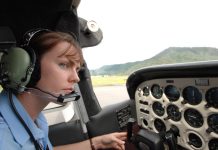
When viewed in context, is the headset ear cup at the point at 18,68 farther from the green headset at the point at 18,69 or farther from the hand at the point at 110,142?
the hand at the point at 110,142

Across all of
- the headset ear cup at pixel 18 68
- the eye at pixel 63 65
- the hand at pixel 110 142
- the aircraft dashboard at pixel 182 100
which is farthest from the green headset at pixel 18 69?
the aircraft dashboard at pixel 182 100

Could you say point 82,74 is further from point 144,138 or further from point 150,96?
point 144,138

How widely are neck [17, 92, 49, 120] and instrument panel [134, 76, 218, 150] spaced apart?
0.94 m

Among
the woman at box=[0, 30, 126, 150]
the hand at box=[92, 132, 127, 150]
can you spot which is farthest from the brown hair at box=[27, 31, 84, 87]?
the hand at box=[92, 132, 127, 150]

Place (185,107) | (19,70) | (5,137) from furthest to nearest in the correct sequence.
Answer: (185,107) < (19,70) < (5,137)

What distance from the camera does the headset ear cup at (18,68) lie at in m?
1.23

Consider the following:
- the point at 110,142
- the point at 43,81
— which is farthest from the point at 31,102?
the point at 110,142

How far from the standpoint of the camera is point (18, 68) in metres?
1.24

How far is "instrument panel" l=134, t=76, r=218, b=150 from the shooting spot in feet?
5.78

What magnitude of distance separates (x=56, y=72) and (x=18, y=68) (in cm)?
15

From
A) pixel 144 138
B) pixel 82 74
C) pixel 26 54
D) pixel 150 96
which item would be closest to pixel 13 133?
pixel 26 54

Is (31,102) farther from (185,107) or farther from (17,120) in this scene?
(185,107)

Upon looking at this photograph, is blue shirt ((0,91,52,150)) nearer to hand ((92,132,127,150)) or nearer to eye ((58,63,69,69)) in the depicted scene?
eye ((58,63,69,69))

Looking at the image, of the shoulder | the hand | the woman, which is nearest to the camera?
the shoulder
